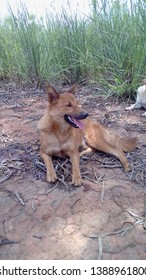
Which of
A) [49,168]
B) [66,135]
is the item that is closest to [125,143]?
[66,135]

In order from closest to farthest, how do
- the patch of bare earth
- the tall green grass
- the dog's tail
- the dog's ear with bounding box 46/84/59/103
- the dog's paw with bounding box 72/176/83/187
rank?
the patch of bare earth
the dog's paw with bounding box 72/176/83/187
the dog's ear with bounding box 46/84/59/103
the dog's tail
the tall green grass

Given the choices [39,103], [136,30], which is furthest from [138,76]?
[39,103]

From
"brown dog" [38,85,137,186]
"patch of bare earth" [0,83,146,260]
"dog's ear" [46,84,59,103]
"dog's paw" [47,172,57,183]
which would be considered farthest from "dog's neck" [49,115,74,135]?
"dog's paw" [47,172,57,183]

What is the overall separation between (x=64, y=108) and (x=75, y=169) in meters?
0.57

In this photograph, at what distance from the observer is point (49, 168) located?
255 cm

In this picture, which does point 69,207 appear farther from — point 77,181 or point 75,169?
point 75,169

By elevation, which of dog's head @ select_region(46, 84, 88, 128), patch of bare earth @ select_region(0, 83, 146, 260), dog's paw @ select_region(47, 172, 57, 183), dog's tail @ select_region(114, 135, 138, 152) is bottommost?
patch of bare earth @ select_region(0, 83, 146, 260)

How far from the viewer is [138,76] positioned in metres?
4.41

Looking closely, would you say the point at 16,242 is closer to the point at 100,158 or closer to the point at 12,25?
the point at 100,158

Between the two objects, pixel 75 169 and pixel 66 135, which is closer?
pixel 75 169

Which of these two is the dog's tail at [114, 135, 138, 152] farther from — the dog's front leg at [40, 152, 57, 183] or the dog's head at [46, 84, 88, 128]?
the dog's front leg at [40, 152, 57, 183]

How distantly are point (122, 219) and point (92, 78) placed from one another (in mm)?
3756

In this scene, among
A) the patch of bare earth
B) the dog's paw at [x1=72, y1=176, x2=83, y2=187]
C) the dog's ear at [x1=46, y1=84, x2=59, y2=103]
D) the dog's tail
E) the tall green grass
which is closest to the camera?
the patch of bare earth

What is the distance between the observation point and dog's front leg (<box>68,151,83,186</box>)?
2.42 meters
